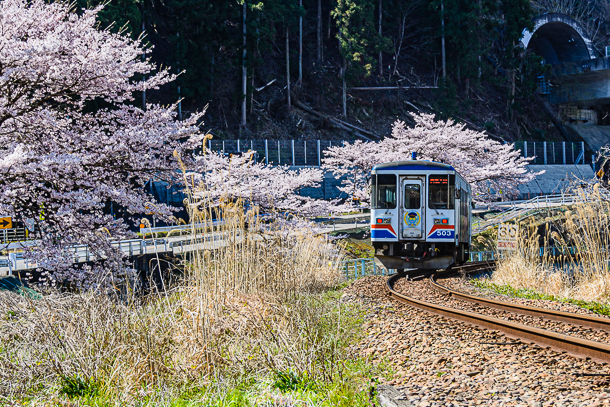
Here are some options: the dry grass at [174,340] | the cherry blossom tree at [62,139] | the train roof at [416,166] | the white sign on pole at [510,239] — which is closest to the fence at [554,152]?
the train roof at [416,166]

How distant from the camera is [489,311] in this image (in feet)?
23.4

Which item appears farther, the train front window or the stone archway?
the stone archway

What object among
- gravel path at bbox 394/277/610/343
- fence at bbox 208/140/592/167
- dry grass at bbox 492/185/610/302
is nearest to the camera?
gravel path at bbox 394/277/610/343

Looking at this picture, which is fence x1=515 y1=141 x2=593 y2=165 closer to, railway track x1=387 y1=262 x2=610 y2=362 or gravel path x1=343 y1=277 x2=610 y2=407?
railway track x1=387 y1=262 x2=610 y2=362

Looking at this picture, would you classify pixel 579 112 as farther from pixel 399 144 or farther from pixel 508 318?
pixel 508 318

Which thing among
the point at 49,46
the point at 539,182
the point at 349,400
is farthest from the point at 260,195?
the point at 539,182

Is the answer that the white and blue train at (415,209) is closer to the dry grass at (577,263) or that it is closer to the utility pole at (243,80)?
the dry grass at (577,263)

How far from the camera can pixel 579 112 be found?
48406mm

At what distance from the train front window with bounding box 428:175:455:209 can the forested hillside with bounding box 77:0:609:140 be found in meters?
19.5

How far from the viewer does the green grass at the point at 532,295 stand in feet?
23.1

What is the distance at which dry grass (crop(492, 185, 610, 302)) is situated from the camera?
7820 millimetres

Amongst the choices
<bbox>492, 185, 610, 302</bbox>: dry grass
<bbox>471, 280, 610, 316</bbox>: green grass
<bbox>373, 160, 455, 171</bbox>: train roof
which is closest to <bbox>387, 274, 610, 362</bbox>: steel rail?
<bbox>471, 280, 610, 316</bbox>: green grass

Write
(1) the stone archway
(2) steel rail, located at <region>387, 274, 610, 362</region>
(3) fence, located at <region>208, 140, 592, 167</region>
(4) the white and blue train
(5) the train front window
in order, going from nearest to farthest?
(2) steel rail, located at <region>387, 274, 610, 362</region>, (5) the train front window, (4) the white and blue train, (3) fence, located at <region>208, 140, 592, 167</region>, (1) the stone archway

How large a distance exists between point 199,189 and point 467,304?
4610 millimetres
